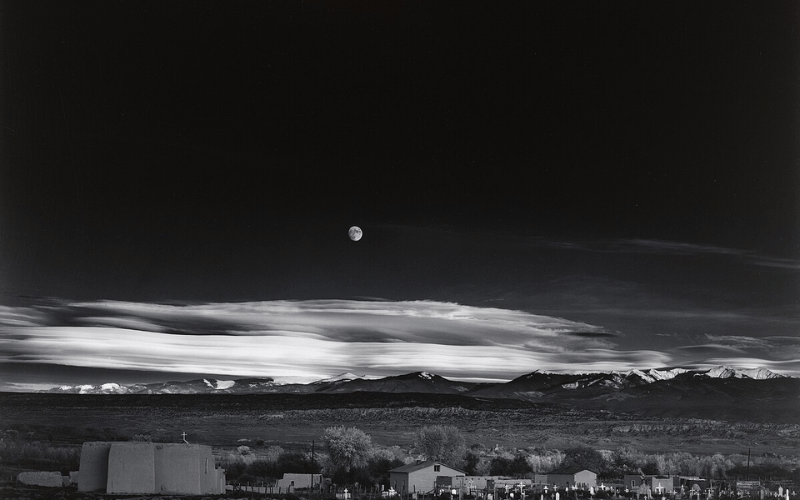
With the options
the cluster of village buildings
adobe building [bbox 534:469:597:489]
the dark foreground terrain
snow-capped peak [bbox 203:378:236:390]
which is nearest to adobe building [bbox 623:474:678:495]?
the cluster of village buildings

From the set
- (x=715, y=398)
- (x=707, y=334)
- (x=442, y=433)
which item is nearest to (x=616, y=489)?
(x=442, y=433)

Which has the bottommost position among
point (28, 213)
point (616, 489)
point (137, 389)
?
point (616, 489)

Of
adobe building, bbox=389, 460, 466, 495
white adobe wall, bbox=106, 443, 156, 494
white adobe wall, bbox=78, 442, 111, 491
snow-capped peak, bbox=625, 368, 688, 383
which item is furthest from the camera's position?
snow-capped peak, bbox=625, 368, 688, 383

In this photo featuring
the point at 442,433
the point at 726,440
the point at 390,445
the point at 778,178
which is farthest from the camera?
the point at 726,440

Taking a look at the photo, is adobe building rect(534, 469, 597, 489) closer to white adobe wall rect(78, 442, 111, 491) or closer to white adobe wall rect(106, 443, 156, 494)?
white adobe wall rect(106, 443, 156, 494)

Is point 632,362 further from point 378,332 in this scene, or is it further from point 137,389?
point 137,389

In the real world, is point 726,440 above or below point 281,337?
below
